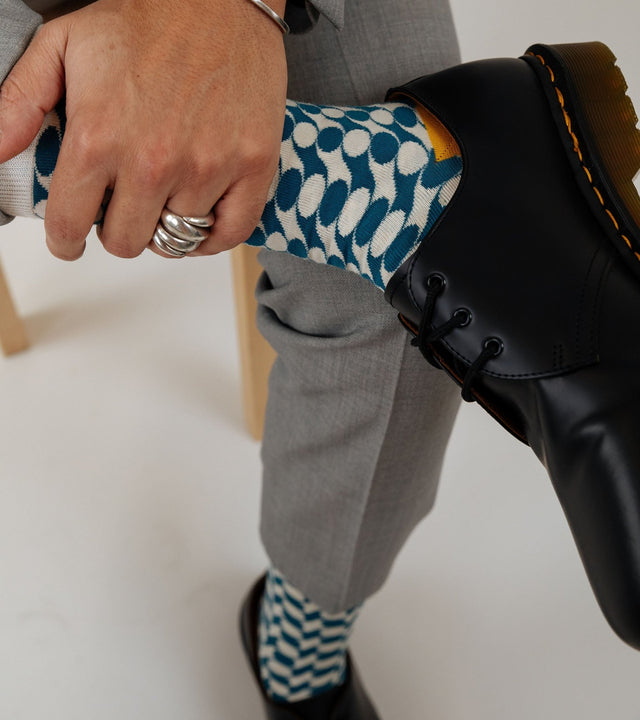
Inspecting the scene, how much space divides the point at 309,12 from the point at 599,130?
0.21 m

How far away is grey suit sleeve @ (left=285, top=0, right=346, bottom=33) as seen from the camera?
1.70 feet

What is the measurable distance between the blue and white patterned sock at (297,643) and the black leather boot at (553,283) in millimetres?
339

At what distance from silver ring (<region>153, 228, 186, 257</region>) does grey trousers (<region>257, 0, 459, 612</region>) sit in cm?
14

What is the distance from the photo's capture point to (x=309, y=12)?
53cm

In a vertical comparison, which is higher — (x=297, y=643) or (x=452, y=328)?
(x=452, y=328)

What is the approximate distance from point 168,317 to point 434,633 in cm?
64

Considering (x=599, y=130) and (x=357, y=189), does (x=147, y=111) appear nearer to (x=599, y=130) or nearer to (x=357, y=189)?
(x=357, y=189)

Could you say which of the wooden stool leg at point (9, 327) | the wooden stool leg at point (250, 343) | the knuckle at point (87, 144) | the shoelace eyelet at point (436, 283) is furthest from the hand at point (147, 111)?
the wooden stool leg at point (9, 327)

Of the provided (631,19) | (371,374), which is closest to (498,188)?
(371,374)

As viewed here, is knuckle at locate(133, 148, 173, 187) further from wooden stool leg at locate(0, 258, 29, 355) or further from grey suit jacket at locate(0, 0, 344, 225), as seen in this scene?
wooden stool leg at locate(0, 258, 29, 355)

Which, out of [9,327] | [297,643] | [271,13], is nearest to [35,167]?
[271,13]

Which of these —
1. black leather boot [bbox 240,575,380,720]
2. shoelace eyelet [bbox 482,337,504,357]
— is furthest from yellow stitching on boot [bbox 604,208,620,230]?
black leather boot [bbox 240,575,380,720]

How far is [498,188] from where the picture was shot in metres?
0.48

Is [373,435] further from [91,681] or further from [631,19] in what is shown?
[631,19]
